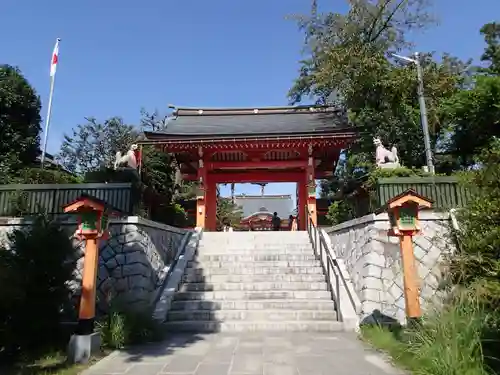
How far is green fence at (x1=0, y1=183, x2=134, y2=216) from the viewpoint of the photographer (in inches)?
311

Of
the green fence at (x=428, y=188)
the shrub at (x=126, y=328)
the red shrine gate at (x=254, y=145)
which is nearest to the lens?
the shrub at (x=126, y=328)

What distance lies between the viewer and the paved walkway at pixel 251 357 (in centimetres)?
412

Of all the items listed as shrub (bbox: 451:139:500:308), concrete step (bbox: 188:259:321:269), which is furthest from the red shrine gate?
shrub (bbox: 451:139:500:308)

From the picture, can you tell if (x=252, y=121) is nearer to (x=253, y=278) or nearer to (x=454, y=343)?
(x=253, y=278)

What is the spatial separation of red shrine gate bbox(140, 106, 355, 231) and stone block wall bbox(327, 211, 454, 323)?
4.89m

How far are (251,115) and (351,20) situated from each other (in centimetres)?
600

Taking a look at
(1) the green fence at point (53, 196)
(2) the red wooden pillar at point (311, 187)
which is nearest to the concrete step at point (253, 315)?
(1) the green fence at point (53, 196)

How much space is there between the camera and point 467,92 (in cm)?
1176

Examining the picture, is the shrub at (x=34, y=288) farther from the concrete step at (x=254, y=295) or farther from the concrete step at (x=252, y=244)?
the concrete step at (x=252, y=244)

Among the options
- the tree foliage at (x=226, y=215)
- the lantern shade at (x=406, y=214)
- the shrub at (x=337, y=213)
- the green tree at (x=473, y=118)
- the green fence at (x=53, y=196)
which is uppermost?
the green tree at (x=473, y=118)

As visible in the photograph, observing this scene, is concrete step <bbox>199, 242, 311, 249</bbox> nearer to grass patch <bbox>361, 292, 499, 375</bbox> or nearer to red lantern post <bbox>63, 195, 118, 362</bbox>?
red lantern post <bbox>63, 195, 118, 362</bbox>

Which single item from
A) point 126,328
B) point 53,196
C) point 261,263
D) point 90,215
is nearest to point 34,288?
point 90,215

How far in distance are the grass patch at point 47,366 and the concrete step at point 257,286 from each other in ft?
9.25

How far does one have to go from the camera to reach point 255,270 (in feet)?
26.7
